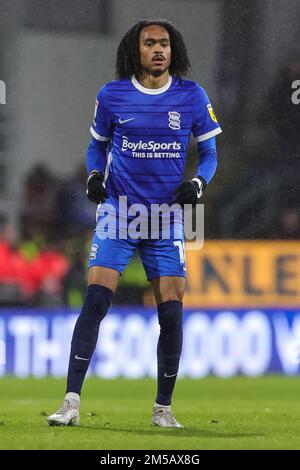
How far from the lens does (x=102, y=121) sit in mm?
5516

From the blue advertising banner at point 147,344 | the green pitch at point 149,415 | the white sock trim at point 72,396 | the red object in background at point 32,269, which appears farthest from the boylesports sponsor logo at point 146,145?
the red object in background at point 32,269

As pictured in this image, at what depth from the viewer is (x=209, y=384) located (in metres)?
8.81

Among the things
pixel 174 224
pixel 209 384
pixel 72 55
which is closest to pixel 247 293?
pixel 209 384

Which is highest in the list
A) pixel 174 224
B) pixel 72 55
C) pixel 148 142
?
pixel 72 55

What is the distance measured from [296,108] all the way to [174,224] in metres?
4.64

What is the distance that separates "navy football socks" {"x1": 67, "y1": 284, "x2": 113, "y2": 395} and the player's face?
0.97 m

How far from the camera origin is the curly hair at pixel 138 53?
5500 millimetres

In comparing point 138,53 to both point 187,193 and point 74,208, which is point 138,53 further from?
point 74,208

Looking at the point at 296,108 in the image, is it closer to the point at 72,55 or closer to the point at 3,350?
the point at 72,55

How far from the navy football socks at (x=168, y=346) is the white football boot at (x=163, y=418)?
3 cm

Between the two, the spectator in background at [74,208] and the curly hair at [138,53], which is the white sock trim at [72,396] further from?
the spectator in background at [74,208]

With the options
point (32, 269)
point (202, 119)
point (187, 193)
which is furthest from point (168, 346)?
point (32, 269)

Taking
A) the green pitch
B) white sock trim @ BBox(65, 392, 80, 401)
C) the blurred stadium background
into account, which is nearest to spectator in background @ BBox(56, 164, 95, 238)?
the blurred stadium background
